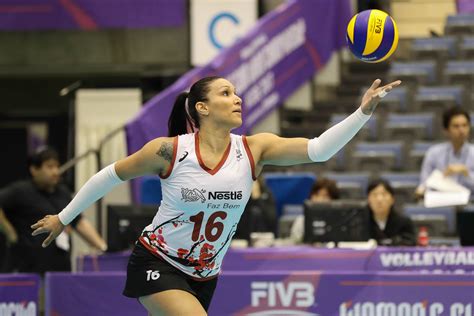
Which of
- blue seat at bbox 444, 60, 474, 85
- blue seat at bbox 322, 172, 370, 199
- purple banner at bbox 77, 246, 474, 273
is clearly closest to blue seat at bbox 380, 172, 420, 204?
blue seat at bbox 322, 172, 370, 199

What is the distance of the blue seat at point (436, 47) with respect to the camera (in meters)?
15.1

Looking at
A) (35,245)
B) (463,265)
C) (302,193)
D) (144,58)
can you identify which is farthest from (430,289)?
(144,58)

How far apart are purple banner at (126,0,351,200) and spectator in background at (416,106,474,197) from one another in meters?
3.03

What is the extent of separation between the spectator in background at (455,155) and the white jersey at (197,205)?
15.1 ft

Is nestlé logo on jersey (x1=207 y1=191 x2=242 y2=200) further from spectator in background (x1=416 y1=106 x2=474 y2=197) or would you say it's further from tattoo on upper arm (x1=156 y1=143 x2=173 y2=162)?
spectator in background (x1=416 y1=106 x2=474 y2=197)

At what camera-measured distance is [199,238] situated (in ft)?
21.9

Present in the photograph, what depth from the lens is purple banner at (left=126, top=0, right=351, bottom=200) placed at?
42.8ft

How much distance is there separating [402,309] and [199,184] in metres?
2.30

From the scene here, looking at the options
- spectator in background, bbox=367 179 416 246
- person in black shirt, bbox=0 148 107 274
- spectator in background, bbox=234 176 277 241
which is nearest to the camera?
spectator in background, bbox=367 179 416 246

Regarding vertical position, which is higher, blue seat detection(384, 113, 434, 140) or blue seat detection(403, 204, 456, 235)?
blue seat detection(384, 113, 434, 140)

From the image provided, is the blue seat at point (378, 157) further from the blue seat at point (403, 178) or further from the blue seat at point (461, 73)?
the blue seat at point (461, 73)

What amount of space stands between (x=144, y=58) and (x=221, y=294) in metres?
8.39

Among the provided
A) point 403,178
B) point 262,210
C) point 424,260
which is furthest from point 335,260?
point 403,178

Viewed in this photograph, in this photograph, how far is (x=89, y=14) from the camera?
16.1 m
